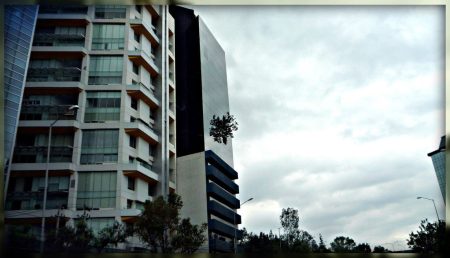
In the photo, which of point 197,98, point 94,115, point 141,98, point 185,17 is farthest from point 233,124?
point 94,115

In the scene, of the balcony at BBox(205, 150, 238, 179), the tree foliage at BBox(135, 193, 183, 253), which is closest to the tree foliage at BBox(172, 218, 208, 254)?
the tree foliage at BBox(135, 193, 183, 253)

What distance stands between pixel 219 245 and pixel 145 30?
1202 inches

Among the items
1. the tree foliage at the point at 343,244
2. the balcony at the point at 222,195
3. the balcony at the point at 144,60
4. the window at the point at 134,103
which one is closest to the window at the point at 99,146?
the window at the point at 134,103

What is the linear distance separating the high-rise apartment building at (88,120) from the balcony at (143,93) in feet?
0.44

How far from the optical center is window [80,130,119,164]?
40.8m

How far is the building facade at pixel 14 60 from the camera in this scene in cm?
3719

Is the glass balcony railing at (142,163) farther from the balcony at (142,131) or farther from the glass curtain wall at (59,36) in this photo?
the glass curtain wall at (59,36)

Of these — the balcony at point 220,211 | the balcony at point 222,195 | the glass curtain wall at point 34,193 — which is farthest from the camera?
the balcony at point 222,195

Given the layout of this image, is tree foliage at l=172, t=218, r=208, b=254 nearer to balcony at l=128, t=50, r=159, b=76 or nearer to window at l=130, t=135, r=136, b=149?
window at l=130, t=135, r=136, b=149

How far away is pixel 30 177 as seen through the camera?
39.4m

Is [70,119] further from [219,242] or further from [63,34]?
[219,242]

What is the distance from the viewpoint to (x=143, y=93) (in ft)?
148

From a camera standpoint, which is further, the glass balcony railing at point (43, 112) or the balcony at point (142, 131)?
the balcony at point (142, 131)

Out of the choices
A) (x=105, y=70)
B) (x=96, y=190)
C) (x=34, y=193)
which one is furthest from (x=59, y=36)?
(x=96, y=190)
